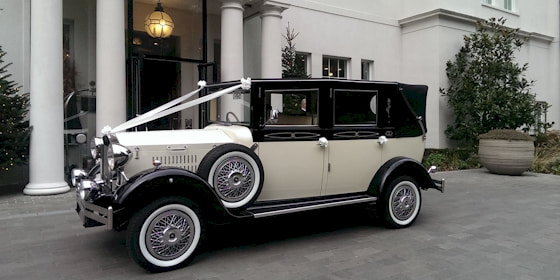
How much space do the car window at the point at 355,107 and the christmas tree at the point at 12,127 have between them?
582 centimetres

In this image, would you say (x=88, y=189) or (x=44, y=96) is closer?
(x=88, y=189)

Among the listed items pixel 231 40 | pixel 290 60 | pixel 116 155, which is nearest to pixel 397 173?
pixel 116 155

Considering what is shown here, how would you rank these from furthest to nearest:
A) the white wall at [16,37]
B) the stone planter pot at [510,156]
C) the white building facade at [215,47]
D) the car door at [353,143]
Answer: the stone planter pot at [510,156]
the white wall at [16,37]
the white building facade at [215,47]
the car door at [353,143]

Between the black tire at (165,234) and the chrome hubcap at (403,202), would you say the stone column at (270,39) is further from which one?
the black tire at (165,234)

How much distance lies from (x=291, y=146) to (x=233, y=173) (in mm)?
883

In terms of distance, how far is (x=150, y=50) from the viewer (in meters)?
10.4

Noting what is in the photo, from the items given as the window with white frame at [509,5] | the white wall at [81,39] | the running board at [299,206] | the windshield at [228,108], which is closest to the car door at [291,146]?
the running board at [299,206]

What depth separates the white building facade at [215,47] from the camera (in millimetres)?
7785

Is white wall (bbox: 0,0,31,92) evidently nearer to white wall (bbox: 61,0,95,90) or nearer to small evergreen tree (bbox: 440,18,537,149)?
white wall (bbox: 61,0,95,90)

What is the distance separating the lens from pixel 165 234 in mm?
4168

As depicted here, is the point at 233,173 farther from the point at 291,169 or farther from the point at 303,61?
the point at 303,61

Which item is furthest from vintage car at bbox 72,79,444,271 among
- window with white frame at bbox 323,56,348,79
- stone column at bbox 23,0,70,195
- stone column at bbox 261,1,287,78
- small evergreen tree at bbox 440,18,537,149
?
small evergreen tree at bbox 440,18,537,149

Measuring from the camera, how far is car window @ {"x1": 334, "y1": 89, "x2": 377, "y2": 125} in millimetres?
5457

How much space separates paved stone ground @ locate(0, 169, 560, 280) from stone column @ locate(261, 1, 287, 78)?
483cm
